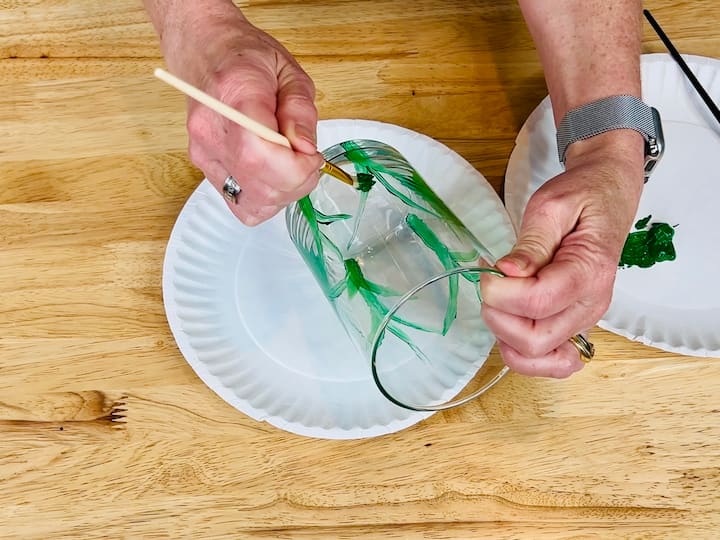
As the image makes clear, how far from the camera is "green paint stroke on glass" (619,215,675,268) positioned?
0.68 meters

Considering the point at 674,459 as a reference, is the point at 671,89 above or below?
above

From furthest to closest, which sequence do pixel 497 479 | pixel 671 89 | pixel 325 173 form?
pixel 671 89
pixel 497 479
pixel 325 173

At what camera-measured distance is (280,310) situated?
2.23 feet

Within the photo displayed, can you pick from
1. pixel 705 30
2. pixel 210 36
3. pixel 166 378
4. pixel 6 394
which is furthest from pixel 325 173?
pixel 705 30

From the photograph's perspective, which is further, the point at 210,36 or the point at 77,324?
the point at 77,324

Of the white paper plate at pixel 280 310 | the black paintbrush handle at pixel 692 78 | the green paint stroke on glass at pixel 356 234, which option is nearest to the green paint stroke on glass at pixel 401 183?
the green paint stroke on glass at pixel 356 234

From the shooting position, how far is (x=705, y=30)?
0.80 m

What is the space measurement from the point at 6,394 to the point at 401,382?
1.23 feet

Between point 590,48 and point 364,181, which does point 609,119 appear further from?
point 364,181

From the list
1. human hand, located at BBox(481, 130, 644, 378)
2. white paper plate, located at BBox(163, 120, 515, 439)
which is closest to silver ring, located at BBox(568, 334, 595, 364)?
human hand, located at BBox(481, 130, 644, 378)

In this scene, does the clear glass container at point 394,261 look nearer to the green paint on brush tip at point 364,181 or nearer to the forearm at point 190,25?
the green paint on brush tip at point 364,181

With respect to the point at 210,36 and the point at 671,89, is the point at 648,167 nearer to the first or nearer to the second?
the point at 671,89

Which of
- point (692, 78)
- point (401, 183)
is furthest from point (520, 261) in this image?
point (692, 78)

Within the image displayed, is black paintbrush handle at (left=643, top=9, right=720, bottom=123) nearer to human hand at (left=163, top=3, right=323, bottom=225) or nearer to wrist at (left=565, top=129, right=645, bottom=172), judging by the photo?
wrist at (left=565, top=129, right=645, bottom=172)
